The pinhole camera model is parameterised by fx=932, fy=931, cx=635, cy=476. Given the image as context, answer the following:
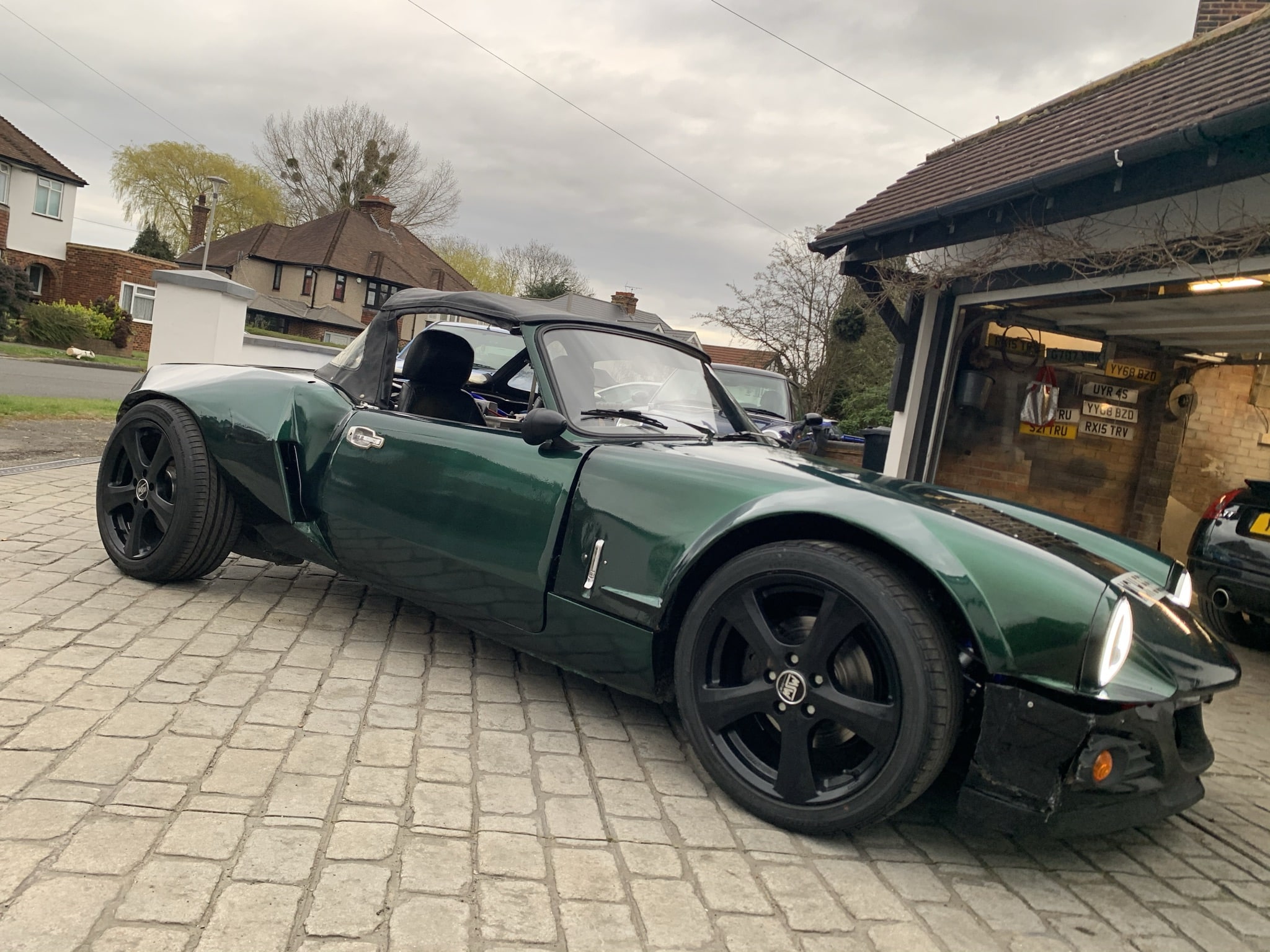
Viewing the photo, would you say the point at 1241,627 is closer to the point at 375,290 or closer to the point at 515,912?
the point at 515,912

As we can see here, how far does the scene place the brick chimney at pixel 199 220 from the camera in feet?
159

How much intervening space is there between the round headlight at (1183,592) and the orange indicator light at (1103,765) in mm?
676

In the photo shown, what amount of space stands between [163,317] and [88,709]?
11292mm

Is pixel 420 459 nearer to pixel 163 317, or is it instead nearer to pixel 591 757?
pixel 591 757

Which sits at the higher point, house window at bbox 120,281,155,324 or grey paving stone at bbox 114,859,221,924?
house window at bbox 120,281,155,324

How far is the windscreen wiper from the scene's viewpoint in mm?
3227

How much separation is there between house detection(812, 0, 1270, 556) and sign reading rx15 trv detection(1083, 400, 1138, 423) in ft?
0.07

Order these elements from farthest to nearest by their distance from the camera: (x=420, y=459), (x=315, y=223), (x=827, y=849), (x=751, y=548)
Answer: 1. (x=315, y=223)
2. (x=420, y=459)
3. (x=751, y=548)
4. (x=827, y=849)

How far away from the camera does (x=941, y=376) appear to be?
915 cm

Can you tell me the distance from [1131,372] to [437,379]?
8.68m

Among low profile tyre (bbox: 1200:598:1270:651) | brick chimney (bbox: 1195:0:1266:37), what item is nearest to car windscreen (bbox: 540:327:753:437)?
low profile tyre (bbox: 1200:598:1270:651)

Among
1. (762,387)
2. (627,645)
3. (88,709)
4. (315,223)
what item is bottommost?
(88,709)

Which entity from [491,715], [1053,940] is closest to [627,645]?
[491,715]

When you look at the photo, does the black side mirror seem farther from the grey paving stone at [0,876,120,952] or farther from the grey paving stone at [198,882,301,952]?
the grey paving stone at [0,876,120,952]
